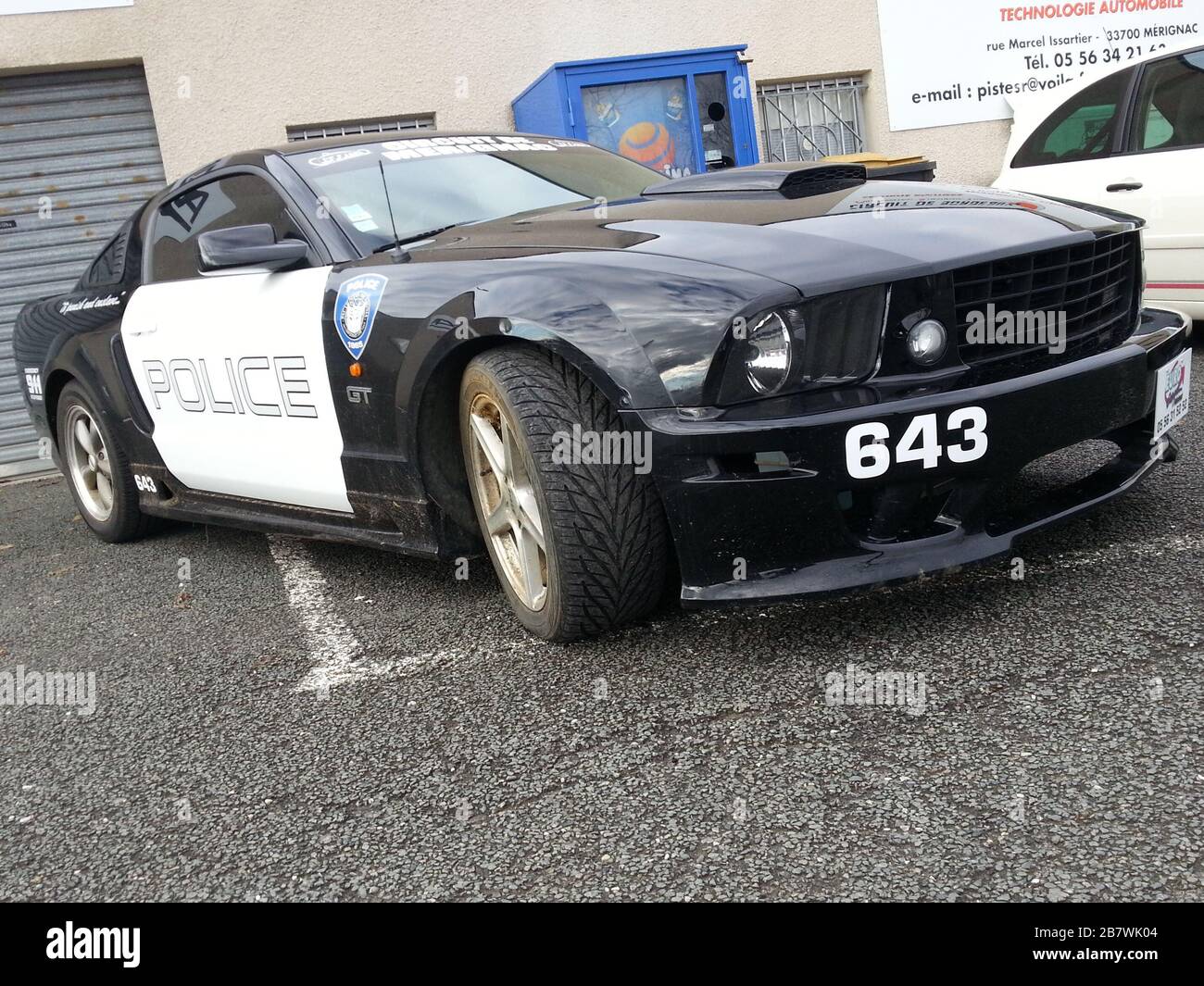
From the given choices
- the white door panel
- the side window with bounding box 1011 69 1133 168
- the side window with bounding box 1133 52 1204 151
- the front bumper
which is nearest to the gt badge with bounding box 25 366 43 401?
the white door panel

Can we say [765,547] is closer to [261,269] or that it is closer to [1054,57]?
[261,269]

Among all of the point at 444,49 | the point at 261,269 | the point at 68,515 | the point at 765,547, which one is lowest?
the point at 68,515

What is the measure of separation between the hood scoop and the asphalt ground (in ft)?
3.53

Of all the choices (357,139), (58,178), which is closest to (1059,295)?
(357,139)

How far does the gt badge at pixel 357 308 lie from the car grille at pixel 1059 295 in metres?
1.46

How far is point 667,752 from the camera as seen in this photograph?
2309 mm

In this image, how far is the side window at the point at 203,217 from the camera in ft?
12.1

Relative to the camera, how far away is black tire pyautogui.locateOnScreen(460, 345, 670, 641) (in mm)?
2619

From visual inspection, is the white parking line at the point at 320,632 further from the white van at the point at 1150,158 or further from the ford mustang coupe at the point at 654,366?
the white van at the point at 1150,158

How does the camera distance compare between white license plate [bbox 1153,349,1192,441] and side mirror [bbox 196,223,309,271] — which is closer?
white license plate [bbox 1153,349,1192,441]

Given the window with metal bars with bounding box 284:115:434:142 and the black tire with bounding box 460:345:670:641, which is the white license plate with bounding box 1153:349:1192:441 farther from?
the window with metal bars with bounding box 284:115:434:142

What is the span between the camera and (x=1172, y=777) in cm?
194

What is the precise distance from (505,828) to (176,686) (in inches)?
55.6

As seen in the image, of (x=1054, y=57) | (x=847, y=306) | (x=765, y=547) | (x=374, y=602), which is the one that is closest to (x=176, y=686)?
(x=374, y=602)
